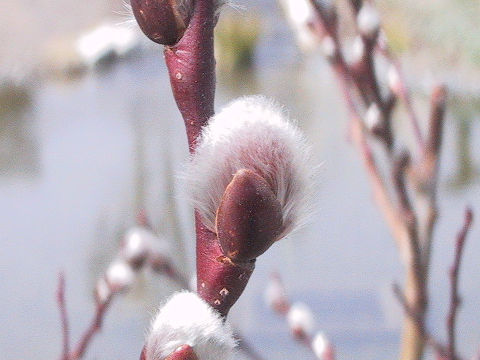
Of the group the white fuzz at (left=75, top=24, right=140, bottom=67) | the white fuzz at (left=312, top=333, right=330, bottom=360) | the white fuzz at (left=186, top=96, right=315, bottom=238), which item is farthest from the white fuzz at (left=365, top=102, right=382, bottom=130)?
the white fuzz at (left=75, top=24, right=140, bottom=67)

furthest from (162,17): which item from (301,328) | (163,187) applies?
(163,187)

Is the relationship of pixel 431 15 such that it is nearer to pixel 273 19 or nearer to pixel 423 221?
pixel 273 19

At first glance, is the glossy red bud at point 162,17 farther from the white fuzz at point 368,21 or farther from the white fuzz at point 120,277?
the white fuzz at point 120,277

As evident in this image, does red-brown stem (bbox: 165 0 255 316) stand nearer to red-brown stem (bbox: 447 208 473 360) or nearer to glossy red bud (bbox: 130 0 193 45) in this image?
glossy red bud (bbox: 130 0 193 45)

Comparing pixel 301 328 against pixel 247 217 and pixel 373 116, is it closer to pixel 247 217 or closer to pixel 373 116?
pixel 373 116

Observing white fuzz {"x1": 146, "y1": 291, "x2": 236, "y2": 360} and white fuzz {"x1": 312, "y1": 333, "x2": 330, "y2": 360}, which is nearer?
white fuzz {"x1": 146, "y1": 291, "x2": 236, "y2": 360}

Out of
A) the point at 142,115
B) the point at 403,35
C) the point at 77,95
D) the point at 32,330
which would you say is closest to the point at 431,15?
the point at 403,35

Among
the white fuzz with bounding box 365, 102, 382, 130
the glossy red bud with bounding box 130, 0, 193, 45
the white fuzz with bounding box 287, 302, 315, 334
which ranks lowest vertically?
the white fuzz with bounding box 287, 302, 315, 334
